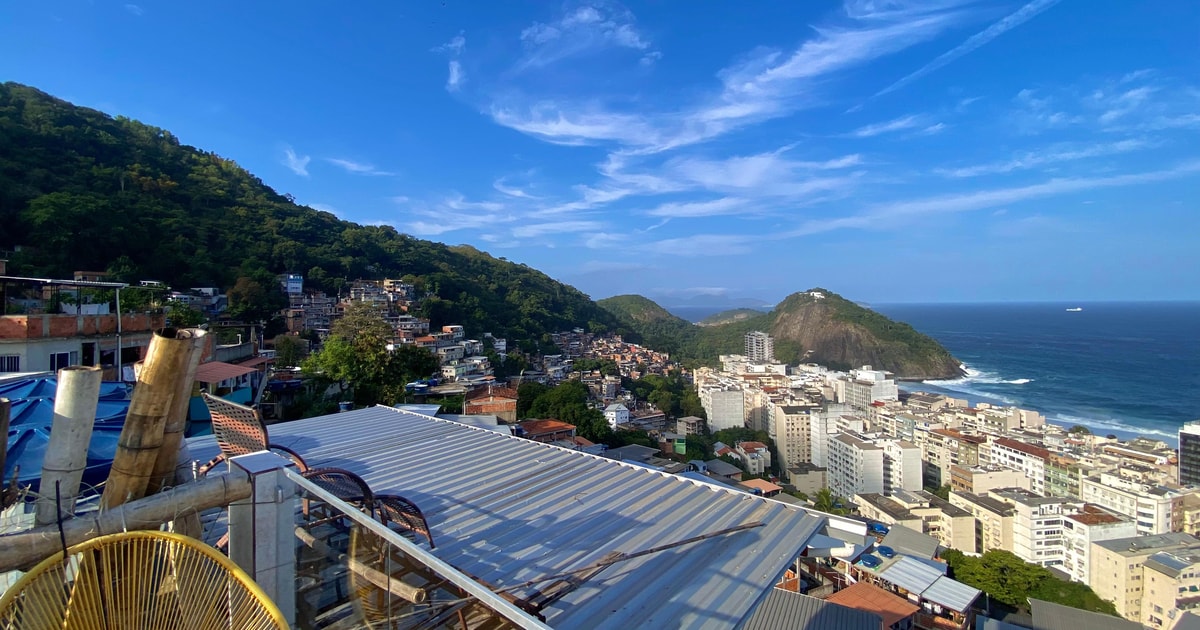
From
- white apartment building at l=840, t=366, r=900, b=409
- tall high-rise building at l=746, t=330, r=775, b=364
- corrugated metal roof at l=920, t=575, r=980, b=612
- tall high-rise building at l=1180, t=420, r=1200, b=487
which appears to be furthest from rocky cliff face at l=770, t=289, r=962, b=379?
corrugated metal roof at l=920, t=575, r=980, b=612

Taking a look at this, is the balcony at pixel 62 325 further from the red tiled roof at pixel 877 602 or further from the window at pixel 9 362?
the red tiled roof at pixel 877 602

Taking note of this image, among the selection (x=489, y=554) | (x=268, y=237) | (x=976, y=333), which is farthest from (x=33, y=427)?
(x=976, y=333)

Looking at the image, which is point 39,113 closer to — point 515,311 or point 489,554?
point 515,311

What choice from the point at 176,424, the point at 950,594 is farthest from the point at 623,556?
the point at 950,594

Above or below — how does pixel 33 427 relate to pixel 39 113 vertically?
below

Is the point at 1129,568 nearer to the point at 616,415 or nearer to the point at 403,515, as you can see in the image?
the point at 616,415
